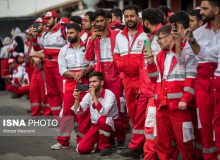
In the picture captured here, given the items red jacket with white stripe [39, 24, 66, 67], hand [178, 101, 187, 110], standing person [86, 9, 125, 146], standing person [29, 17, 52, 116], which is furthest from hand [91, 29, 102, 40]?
standing person [29, 17, 52, 116]

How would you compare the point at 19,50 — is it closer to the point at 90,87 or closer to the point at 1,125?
the point at 1,125

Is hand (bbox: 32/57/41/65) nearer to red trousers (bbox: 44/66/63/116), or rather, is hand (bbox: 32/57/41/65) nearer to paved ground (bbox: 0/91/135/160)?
red trousers (bbox: 44/66/63/116)

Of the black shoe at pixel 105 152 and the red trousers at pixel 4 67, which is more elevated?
the red trousers at pixel 4 67

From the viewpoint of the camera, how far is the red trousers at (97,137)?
7492 millimetres

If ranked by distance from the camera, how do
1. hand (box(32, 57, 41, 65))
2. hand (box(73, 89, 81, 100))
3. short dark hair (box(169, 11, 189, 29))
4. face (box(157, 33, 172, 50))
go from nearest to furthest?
face (box(157, 33, 172, 50)) → short dark hair (box(169, 11, 189, 29)) → hand (box(73, 89, 81, 100)) → hand (box(32, 57, 41, 65))

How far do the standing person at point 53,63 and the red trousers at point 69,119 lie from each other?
1729 millimetres

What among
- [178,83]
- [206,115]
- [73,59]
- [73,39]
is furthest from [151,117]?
[73,39]

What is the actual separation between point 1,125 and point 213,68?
493 centimetres

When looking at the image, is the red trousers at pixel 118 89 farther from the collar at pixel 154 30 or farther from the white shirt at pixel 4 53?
the white shirt at pixel 4 53

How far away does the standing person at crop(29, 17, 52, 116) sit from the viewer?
430 inches

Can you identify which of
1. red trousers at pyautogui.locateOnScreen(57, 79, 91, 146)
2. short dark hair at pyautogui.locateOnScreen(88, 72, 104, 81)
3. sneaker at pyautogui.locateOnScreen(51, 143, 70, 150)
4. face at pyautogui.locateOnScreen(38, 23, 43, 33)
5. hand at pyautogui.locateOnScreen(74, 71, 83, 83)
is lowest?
sneaker at pyautogui.locateOnScreen(51, 143, 70, 150)

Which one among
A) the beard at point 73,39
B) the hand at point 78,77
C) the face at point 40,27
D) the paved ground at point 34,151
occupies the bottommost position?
the paved ground at point 34,151

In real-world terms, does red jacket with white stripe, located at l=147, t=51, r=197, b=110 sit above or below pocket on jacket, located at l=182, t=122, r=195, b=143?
above

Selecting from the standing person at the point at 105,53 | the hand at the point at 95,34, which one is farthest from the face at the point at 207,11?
the hand at the point at 95,34
